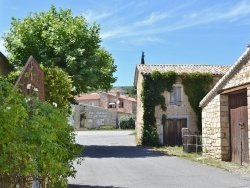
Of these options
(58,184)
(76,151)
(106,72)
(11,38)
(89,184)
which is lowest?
(89,184)

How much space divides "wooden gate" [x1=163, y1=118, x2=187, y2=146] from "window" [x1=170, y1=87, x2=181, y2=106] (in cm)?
134

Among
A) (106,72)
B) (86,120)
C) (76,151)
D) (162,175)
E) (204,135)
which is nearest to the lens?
(76,151)

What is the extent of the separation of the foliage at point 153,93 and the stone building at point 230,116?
9.14 metres

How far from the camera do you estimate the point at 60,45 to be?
73.0 feet

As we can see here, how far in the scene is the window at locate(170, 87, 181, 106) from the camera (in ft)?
93.0

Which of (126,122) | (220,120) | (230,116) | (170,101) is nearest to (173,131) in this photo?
(170,101)

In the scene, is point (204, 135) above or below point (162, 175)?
above

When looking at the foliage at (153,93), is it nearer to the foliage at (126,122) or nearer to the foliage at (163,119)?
the foliage at (163,119)

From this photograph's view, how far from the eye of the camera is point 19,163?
12.8 ft

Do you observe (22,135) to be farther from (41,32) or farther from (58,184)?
(41,32)

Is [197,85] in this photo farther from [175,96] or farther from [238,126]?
[238,126]

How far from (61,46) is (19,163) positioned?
18700 mm

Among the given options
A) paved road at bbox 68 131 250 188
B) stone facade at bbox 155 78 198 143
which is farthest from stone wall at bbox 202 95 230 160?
stone facade at bbox 155 78 198 143

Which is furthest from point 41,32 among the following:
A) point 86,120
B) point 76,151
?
point 86,120
